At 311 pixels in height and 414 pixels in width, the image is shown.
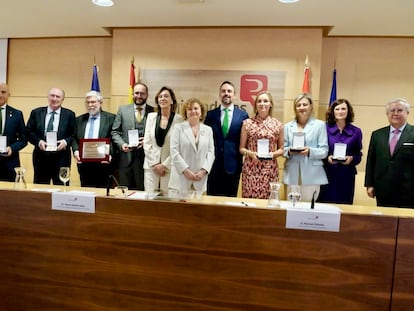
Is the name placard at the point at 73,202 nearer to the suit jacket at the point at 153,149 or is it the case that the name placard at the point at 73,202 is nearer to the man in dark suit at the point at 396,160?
the suit jacket at the point at 153,149

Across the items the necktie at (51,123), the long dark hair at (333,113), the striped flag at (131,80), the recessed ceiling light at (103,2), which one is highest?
the recessed ceiling light at (103,2)

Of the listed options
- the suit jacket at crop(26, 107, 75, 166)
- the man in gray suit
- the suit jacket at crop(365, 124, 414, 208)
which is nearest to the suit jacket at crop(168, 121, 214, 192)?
the man in gray suit

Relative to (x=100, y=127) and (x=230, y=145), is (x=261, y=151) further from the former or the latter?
(x=100, y=127)

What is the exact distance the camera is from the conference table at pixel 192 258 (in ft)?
4.62

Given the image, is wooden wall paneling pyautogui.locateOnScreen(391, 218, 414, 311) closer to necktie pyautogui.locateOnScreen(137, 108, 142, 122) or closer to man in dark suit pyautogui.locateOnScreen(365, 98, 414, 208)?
man in dark suit pyautogui.locateOnScreen(365, 98, 414, 208)

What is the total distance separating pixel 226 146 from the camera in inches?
128

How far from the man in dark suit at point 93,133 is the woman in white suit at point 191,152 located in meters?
0.79

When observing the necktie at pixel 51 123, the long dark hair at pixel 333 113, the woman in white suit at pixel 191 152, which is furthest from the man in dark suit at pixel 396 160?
the necktie at pixel 51 123

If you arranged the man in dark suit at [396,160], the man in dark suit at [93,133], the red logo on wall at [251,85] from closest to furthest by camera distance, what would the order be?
the man in dark suit at [396,160] → the man in dark suit at [93,133] → the red logo on wall at [251,85]

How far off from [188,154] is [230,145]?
0.46 meters

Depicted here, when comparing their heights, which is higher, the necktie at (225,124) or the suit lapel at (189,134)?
the necktie at (225,124)

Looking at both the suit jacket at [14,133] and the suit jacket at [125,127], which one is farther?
the suit jacket at [14,133]

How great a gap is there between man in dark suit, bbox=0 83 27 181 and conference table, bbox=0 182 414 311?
81.9 inches

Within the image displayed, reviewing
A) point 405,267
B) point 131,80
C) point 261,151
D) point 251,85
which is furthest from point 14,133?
point 405,267
